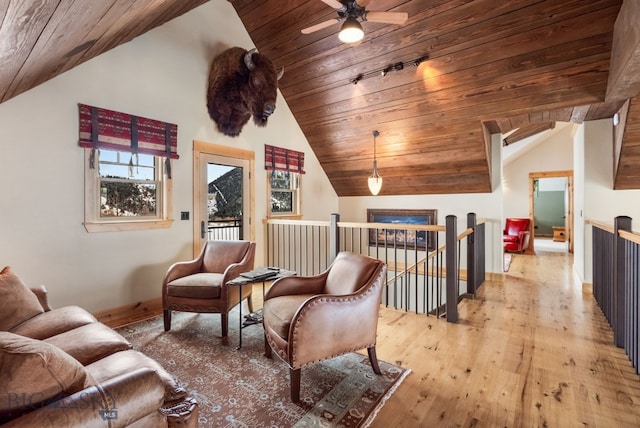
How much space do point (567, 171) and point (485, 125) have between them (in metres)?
5.38

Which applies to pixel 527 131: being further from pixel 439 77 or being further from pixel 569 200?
pixel 439 77

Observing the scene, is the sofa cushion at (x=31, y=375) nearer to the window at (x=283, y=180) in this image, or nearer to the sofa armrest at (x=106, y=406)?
the sofa armrest at (x=106, y=406)

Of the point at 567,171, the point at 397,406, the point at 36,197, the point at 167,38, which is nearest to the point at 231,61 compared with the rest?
the point at 167,38

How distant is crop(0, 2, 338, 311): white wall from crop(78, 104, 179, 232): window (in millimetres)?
84

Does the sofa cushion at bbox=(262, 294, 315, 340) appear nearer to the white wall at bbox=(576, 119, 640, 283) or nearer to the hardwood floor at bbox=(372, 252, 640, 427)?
the hardwood floor at bbox=(372, 252, 640, 427)

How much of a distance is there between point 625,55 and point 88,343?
14.1 feet

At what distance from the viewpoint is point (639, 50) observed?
2205 millimetres

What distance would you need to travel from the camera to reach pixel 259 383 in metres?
2.11

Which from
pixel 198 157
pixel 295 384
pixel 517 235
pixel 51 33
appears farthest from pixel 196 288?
pixel 517 235

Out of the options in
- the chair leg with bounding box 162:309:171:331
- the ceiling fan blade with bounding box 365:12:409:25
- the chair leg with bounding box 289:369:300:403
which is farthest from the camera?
the chair leg with bounding box 162:309:171:331

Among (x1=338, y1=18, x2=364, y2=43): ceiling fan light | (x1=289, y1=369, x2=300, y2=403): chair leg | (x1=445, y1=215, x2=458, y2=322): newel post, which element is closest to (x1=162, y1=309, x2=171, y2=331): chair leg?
(x1=289, y1=369, x2=300, y2=403): chair leg

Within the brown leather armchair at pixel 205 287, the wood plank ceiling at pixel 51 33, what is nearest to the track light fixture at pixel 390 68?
the wood plank ceiling at pixel 51 33

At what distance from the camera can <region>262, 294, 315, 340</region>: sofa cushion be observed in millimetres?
2010

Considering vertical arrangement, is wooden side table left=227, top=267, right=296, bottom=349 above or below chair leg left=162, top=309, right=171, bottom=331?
above
